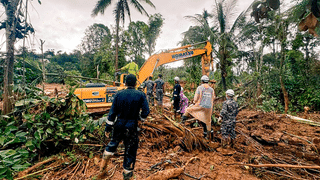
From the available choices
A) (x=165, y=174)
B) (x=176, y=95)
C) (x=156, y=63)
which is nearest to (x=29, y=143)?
(x=165, y=174)

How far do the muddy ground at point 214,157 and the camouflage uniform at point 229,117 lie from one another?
0.39 metres

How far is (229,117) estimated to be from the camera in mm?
3939

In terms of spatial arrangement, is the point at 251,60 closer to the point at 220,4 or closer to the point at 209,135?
the point at 220,4

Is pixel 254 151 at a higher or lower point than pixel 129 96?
lower

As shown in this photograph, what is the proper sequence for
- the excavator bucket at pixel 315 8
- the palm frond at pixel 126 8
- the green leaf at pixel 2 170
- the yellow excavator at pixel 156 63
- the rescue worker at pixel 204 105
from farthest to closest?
the palm frond at pixel 126 8 → the yellow excavator at pixel 156 63 → the rescue worker at pixel 204 105 → the green leaf at pixel 2 170 → the excavator bucket at pixel 315 8

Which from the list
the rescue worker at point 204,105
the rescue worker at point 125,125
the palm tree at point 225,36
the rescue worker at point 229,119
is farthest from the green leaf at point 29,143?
the palm tree at point 225,36

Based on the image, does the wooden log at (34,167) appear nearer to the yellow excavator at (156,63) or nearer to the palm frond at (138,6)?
the yellow excavator at (156,63)

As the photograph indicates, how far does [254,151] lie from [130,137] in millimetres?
3143

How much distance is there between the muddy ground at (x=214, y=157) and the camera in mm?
2610

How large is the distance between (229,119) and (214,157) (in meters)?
1.08

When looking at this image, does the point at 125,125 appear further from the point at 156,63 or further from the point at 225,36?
the point at 225,36

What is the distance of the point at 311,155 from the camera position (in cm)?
306

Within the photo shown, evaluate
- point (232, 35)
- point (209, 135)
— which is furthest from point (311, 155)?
point (232, 35)

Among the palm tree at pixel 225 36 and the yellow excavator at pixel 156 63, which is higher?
the palm tree at pixel 225 36
